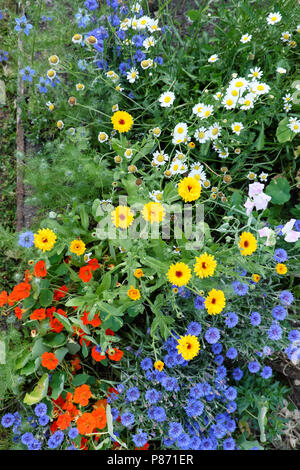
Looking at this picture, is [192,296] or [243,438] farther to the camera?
[243,438]

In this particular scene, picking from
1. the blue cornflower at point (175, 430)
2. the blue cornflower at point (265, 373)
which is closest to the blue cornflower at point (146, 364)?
the blue cornflower at point (175, 430)

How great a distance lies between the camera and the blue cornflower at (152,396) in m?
1.96

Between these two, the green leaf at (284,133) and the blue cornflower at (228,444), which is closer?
the blue cornflower at (228,444)

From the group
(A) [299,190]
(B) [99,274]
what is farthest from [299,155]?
(B) [99,274]

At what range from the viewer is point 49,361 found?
77.2 inches

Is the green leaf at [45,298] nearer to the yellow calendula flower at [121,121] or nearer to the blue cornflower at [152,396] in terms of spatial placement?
the blue cornflower at [152,396]

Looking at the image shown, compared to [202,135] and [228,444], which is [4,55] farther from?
[228,444]

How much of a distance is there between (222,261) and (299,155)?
1.15 meters

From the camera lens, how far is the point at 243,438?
231 cm

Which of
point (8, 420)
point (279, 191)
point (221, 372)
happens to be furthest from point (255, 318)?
point (8, 420)

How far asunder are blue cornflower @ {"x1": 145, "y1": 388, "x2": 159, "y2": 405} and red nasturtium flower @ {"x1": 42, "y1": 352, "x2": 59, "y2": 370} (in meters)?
0.54

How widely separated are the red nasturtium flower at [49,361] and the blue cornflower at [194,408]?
79 centimetres

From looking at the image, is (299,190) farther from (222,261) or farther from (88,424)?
(88,424)

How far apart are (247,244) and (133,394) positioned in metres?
1.08
